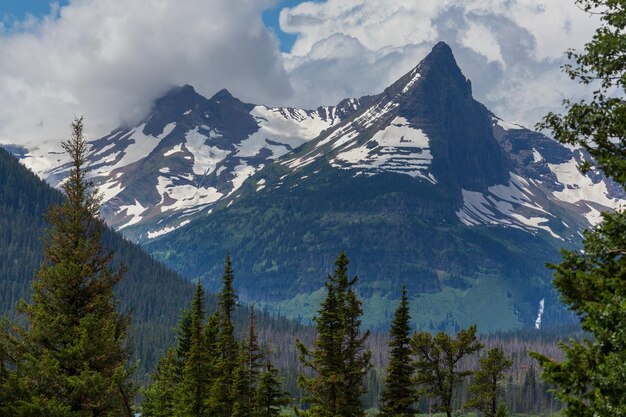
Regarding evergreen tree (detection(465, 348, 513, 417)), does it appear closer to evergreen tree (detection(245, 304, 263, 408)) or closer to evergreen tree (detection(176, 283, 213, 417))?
evergreen tree (detection(245, 304, 263, 408))

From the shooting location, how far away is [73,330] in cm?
3516

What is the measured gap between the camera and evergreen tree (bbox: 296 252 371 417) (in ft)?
151

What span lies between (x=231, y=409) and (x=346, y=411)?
1397 centimetres

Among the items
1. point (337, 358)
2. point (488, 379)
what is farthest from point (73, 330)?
point (488, 379)

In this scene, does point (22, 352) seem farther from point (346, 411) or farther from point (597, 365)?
point (597, 365)

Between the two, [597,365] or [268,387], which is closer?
[597,365]

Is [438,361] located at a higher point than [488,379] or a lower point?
higher

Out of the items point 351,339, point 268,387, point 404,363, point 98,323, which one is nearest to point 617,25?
point 98,323

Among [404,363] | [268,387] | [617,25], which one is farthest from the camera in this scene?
[268,387]

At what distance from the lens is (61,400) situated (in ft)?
111

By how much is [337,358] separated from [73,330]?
17.1 m

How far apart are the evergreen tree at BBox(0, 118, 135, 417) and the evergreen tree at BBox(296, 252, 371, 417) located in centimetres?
1218

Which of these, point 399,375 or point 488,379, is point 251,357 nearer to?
point 399,375

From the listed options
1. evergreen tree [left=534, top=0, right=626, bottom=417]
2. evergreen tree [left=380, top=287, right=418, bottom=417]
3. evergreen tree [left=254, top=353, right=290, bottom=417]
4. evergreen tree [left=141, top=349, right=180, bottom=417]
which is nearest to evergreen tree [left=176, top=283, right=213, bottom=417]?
evergreen tree [left=254, top=353, right=290, bottom=417]
